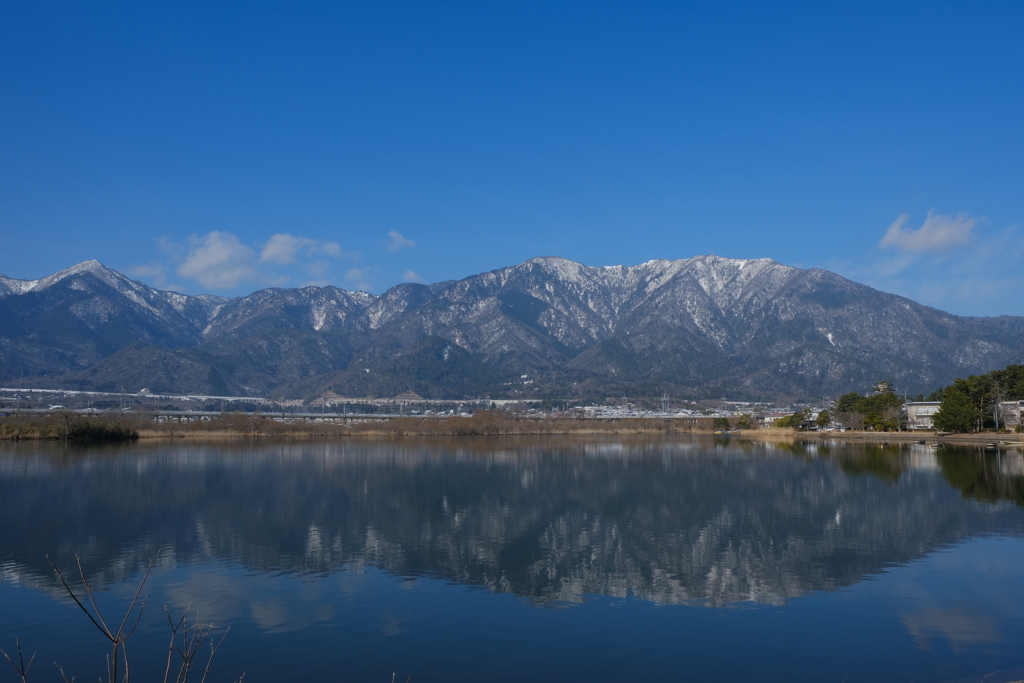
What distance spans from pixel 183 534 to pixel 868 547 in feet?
67.5

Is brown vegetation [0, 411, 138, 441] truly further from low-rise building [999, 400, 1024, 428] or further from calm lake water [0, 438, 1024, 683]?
low-rise building [999, 400, 1024, 428]

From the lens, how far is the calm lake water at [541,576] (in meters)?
11.8

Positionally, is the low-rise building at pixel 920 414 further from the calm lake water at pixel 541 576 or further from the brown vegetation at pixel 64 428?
the brown vegetation at pixel 64 428

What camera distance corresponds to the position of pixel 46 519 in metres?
25.0

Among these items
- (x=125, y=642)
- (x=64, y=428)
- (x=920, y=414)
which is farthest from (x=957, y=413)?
(x=64, y=428)

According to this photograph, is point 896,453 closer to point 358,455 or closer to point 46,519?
point 358,455

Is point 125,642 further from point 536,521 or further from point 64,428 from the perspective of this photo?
point 64,428

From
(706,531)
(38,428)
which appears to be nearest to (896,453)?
(706,531)

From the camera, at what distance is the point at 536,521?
2552cm

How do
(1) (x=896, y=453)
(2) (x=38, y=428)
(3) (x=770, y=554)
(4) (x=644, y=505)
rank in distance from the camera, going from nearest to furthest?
(3) (x=770, y=554) → (4) (x=644, y=505) → (1) (x=896, y=453) → (2) (x=38, y=428)

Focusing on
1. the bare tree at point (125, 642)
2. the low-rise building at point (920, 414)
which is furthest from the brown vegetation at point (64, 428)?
the low-rise building at point (920, 414)

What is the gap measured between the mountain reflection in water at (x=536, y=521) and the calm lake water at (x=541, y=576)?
139 mm

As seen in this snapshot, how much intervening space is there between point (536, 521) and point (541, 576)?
26.8ft

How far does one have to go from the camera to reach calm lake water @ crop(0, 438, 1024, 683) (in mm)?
11750
